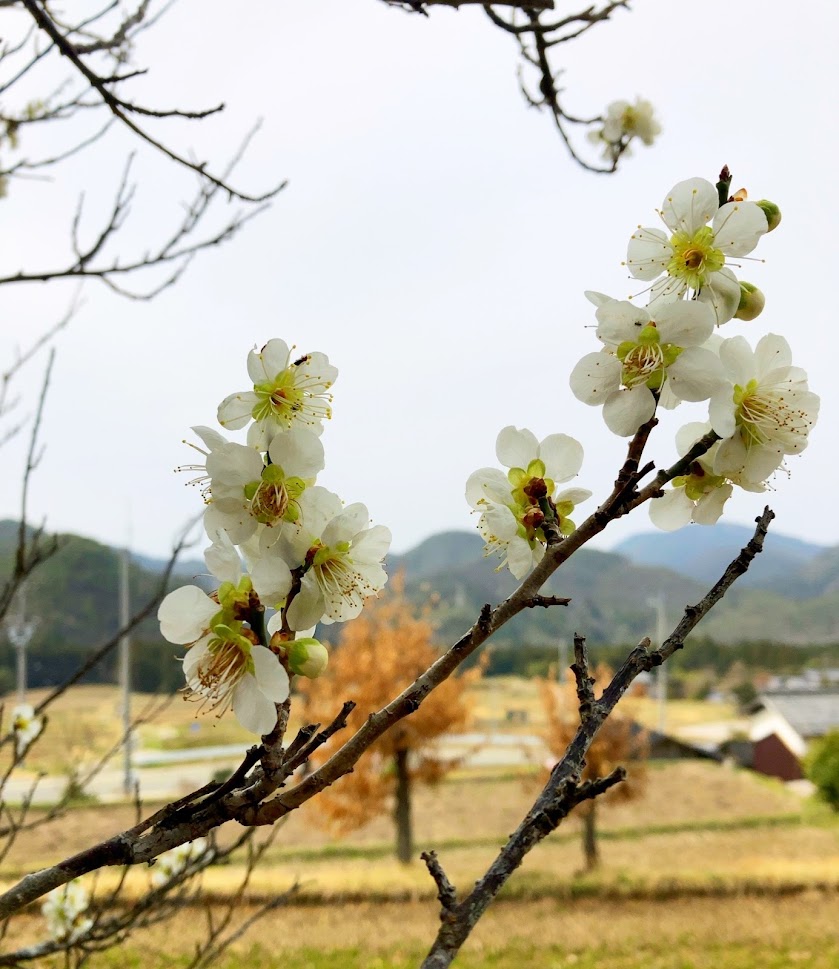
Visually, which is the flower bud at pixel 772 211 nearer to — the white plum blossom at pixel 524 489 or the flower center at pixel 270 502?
the white plum blossom at pixel 524 489

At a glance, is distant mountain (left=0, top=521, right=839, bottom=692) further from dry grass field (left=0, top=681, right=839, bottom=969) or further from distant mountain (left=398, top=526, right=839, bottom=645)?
dry grass field (left=0, top=681, right=839, bottom=969)

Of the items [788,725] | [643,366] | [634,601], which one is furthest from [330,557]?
[634,601]

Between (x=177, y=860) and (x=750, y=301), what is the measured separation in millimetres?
4462

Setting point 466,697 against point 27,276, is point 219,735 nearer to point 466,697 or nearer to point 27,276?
point 466,697

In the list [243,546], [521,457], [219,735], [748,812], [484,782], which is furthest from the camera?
[219,735]

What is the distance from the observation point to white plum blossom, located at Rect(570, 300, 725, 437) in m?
0.51

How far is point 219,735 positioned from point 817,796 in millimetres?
19771

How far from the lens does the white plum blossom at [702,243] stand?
1.84ft

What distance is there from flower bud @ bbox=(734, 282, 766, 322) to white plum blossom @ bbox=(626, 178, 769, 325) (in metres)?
0.01

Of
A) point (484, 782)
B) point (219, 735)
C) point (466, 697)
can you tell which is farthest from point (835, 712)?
point (219, 735)

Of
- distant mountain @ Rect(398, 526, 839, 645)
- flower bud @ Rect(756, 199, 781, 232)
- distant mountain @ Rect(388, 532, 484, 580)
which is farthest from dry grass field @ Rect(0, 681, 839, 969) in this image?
distant mountain @ Rect(388, 532, 484, 580)

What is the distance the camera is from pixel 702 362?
1.67 ft

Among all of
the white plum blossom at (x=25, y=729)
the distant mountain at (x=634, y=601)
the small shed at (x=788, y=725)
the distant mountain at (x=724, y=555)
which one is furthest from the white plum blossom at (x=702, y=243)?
the distant mountain at (x=724, y=555)

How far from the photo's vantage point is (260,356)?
558mm
